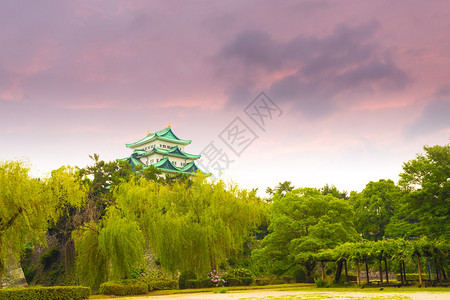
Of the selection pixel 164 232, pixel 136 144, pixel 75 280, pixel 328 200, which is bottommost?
pixel 75 280

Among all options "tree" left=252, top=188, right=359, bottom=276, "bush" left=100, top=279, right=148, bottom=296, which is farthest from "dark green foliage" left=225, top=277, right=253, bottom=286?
"bush" left=100, top=279, right=148, bottom=296

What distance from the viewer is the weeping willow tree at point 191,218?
22281mm

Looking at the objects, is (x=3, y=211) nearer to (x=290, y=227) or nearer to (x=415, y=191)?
(x=290, y=227)

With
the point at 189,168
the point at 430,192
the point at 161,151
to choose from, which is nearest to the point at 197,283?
the point at 430,192

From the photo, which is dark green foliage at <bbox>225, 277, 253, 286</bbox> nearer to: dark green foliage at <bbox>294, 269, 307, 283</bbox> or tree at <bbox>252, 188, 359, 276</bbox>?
tree at <bbox>252, 188, 359, 276</bbox>

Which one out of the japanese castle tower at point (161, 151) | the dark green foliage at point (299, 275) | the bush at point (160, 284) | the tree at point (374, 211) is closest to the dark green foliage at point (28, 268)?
the bush at point (160, 284)

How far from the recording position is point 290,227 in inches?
1030

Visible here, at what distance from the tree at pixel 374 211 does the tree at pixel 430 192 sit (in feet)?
36.5

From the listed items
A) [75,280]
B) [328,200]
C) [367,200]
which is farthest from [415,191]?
[75,280]

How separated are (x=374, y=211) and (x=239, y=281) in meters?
18.8

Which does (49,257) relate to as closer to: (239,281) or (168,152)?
(239,281)

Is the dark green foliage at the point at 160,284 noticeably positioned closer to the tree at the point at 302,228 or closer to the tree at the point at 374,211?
the tree at the point at 302,228

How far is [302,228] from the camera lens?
2609 centimetres

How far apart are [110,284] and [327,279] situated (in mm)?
12546
